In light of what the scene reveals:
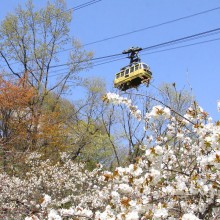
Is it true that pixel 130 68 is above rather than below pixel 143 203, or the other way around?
Answer: above

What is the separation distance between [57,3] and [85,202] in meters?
15.2

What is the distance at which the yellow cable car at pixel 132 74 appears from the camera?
1460cm

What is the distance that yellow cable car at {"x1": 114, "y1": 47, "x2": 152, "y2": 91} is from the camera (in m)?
14.6

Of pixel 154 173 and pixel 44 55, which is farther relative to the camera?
pixel 44 55

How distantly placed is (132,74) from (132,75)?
0.13 feet

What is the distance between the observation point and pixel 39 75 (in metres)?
21.9

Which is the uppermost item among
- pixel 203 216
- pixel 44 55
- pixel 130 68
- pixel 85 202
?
pixel 44 55

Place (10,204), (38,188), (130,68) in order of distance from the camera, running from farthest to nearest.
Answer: (130,68), (38,188), (10,204)

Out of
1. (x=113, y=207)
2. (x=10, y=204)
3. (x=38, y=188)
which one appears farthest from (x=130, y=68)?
(x=113, y=207)

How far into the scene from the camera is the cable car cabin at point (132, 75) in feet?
48.2

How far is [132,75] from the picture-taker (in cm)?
Result: 1501

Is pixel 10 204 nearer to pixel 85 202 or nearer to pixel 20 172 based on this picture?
pixel 85 202

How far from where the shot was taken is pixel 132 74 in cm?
1502

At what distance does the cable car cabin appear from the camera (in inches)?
579
